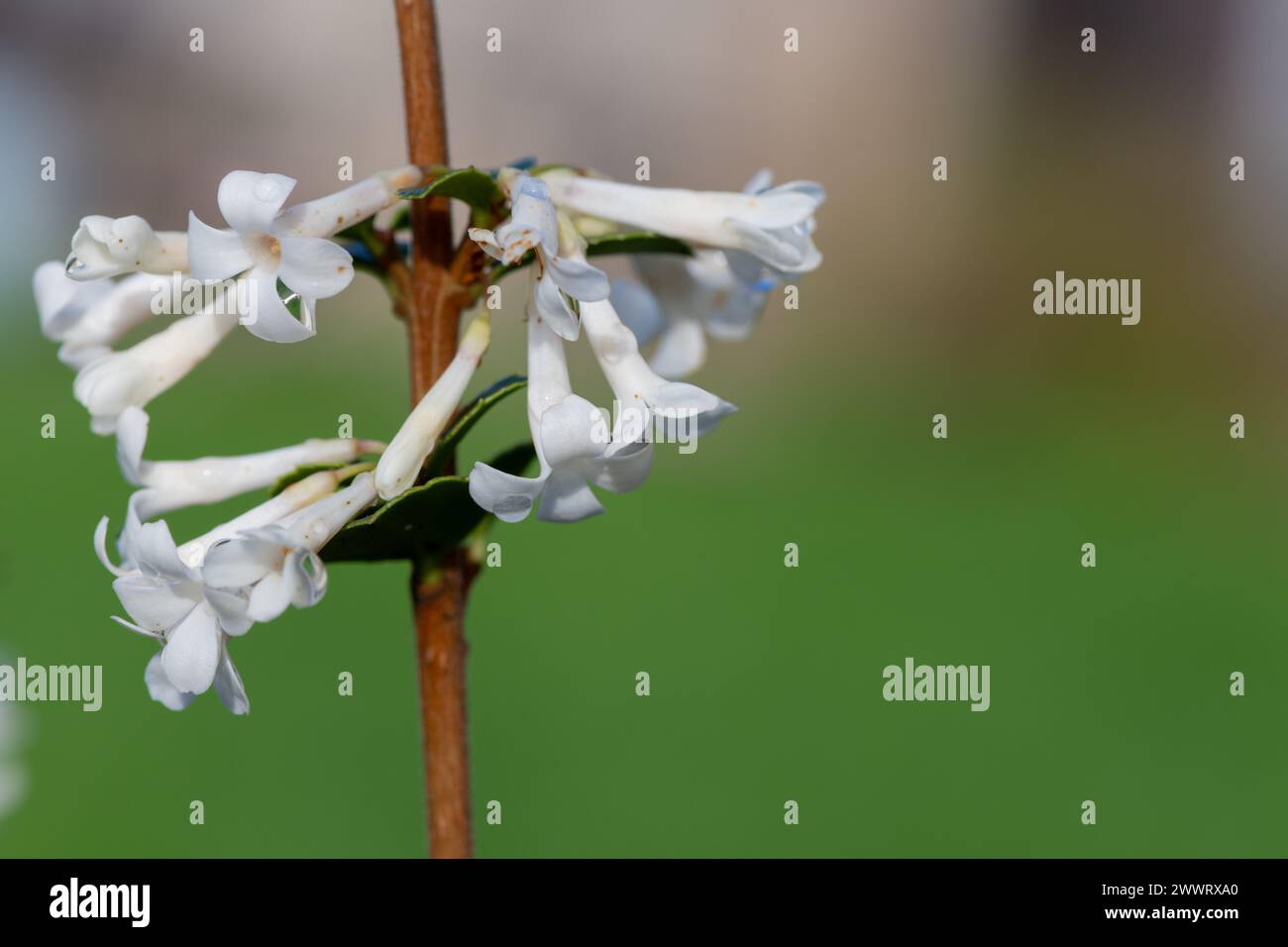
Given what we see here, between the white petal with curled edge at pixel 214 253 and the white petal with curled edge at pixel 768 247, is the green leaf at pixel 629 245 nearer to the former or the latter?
the white petal with curled edge at pixel 768 247

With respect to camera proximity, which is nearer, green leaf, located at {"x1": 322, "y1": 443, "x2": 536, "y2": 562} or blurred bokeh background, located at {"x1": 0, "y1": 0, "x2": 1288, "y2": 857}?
green leaf, located at {"x1": 322, "y1": 443, "x2": 536, "y2": 562}

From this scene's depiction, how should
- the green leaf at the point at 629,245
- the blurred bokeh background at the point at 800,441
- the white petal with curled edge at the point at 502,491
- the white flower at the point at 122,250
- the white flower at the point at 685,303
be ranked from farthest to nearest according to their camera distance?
the blurred bokeh background at the point at 800,441 < the white flower at the point at 685,303 < the green leaf at the point at 629,245 < the white flower at the point at 122,250 < the white petal with curled edge at the point at 502,491

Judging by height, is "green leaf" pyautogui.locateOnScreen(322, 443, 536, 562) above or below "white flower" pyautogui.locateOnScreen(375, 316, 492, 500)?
below

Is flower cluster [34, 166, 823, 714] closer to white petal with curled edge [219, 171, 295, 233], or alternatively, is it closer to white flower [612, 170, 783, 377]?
white petal with curled edge [219, 171, 295, 233]

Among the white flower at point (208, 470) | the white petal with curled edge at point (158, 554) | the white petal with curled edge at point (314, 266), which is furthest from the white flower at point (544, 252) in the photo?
the white petal with curled edge at point (158, 554)

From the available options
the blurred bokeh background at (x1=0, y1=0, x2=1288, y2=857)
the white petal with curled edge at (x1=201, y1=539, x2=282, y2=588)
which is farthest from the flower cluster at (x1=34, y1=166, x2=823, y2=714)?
the blurred bokeh background at (x1=0, y1=0, x2=1288, y2=857)

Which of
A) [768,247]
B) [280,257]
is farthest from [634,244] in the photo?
[280,257]
